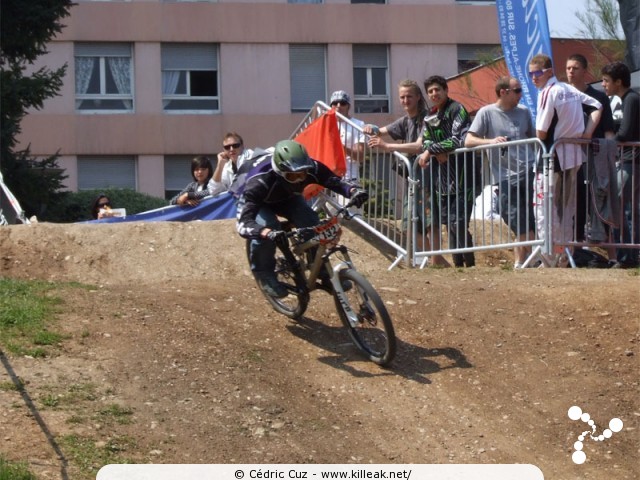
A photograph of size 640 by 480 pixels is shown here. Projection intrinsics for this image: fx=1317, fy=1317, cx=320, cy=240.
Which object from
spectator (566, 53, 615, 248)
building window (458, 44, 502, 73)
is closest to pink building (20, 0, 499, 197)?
building window (458, 44, 502, 73)

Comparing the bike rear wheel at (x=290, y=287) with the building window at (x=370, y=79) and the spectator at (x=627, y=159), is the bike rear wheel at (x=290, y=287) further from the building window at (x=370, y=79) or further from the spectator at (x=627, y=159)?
the building window at (x=370, y=79)

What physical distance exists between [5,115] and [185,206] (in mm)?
9236

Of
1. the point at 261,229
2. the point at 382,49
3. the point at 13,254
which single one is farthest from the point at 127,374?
the point at 382,49

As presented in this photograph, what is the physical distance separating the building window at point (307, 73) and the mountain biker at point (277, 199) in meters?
27.3

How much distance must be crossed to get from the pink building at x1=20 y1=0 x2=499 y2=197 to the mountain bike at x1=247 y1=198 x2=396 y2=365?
85.3 feet

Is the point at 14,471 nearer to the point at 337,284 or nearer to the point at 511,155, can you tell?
the point at 337,284

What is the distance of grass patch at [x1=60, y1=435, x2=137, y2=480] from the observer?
802cm

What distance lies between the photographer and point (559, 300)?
37.2ft

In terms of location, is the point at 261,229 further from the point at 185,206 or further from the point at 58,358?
the point at 185,206

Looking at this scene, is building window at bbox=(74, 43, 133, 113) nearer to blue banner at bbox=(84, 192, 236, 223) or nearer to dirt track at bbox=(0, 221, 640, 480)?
blue banner at bbox=(84, 192, 236, 223)

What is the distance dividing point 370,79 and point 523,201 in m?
25.9

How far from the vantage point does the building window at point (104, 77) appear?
3684 cm

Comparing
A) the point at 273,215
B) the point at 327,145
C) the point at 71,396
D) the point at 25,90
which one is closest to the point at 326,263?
the point at 273,215

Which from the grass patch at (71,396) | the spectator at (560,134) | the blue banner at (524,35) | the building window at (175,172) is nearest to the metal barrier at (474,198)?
the spectator at (560,134)
